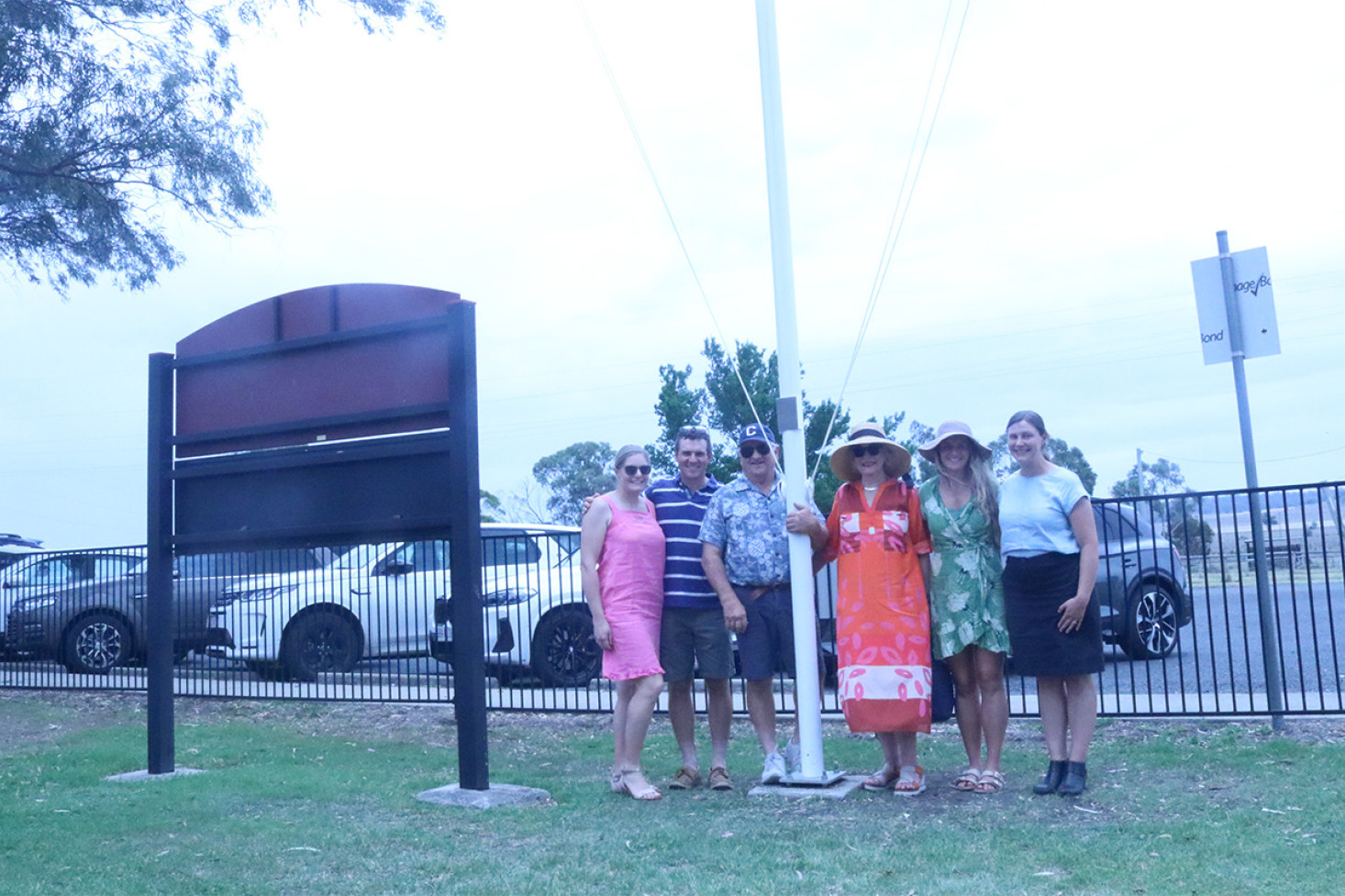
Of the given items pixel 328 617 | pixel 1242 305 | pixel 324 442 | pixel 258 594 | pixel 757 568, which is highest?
pixel 1242 305

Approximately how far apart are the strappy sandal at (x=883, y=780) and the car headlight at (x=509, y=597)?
15.1ft

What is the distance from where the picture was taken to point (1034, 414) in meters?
6.19

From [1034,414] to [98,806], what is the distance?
16.3 feet

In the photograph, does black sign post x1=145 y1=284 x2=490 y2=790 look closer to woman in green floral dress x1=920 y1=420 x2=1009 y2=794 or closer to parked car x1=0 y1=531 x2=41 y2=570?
woman in green floral dress x1=920 y1=420 x2=1009 y2=794

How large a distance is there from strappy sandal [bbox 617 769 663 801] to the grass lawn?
99mm

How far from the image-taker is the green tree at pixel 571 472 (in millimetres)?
56125

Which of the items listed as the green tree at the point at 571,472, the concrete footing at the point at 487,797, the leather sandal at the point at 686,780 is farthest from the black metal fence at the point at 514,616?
the green tree at the point at 571,472

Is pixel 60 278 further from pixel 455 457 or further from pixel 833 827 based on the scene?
pixel 833 827

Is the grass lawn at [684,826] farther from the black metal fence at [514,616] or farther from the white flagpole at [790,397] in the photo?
the black metal fence at [514,616]

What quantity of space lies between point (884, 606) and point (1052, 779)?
111 centimetres

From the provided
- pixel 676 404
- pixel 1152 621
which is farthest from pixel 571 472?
pixel 1152 621

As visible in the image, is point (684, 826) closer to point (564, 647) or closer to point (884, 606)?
point (884, 606)

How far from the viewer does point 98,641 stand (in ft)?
42.0

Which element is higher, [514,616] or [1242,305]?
[1242,305]
